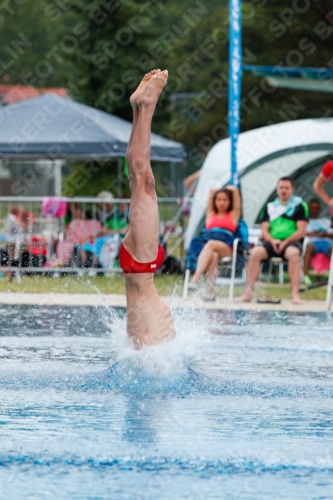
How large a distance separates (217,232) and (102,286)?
7.14ft

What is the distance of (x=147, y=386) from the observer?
5801mm

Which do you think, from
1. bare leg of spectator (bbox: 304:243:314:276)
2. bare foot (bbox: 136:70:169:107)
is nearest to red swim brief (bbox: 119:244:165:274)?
bare foot (bbox: 136:70:169:107)

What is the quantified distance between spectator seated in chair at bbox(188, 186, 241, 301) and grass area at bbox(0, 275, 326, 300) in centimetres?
49

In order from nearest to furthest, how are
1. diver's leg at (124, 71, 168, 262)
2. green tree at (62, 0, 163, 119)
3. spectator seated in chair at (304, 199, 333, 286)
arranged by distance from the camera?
diver's leg at (124, 71, 168, 262), spectator seated in chair at (304, 199, 333, 286), green tree at (62, 0, 163, 119)

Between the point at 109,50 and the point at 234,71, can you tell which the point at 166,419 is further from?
the point at 109,50

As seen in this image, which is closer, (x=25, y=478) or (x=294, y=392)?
(x=25, y=478)

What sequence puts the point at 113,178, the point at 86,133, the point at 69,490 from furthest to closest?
the point at 113,178 < the point at 86,133 < the point at 69,490

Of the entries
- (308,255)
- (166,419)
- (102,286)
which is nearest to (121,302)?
(102,286)

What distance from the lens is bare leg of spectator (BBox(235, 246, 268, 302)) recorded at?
1204 centimetres

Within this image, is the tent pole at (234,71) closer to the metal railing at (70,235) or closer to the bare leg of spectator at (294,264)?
the metal railing at (70,235)

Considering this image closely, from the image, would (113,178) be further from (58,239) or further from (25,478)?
(25,478)

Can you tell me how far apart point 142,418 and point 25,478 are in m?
1.17

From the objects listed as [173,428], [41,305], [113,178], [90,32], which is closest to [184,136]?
[90,32]

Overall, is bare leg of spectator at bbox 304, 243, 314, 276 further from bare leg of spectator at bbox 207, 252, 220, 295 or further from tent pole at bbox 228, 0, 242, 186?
bare leg of spectator at bbox 207, 252, 220, 295
